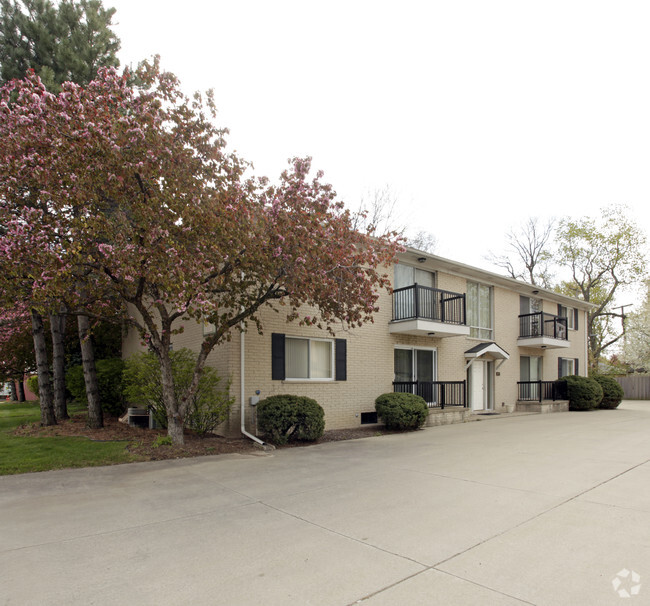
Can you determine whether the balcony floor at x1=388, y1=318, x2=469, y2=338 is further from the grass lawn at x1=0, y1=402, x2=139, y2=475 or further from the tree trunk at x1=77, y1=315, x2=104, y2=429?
the tree trunk at x1=77, y1=315, x2=104, y2=429

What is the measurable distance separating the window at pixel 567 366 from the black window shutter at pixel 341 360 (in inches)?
569

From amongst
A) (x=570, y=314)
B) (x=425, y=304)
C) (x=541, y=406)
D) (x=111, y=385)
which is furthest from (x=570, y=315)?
(x=111, y=385)

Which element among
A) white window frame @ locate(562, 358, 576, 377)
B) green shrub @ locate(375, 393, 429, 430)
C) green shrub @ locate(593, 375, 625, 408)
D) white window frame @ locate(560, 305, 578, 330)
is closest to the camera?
green shrub @ locate(375, 393, 429, 430)

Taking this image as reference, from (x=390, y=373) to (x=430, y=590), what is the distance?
1091 centimetres

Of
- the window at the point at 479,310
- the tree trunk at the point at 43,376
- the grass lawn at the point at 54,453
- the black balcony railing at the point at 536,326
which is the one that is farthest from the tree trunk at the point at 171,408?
the black balcony railing at the point at 536,326

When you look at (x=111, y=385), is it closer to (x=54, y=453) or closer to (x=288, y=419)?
(x=54, y=453)

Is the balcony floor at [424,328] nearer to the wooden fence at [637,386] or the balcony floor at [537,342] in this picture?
the balcony floor at [537,342]

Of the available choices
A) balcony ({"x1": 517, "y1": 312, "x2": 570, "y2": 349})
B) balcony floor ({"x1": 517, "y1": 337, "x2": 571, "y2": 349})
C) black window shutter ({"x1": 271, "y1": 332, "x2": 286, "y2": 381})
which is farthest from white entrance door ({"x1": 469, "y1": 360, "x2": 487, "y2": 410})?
black window shutter ({"x1": 271, "y1": 332, "x2": 286, "y2": 381})

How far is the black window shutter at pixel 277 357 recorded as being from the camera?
11.4m

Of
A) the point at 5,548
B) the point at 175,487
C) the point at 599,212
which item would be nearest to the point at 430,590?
the point at 5,548

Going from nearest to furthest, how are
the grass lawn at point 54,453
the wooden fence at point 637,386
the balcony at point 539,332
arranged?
1. the grass lawn at point 54,453
2. the balcony at point 539,332
3. the wooden fence at point 637,386

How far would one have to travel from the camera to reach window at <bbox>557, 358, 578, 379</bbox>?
22.9m

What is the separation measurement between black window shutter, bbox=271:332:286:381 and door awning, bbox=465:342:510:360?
7851mm

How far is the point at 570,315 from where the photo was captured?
78.4 feet
